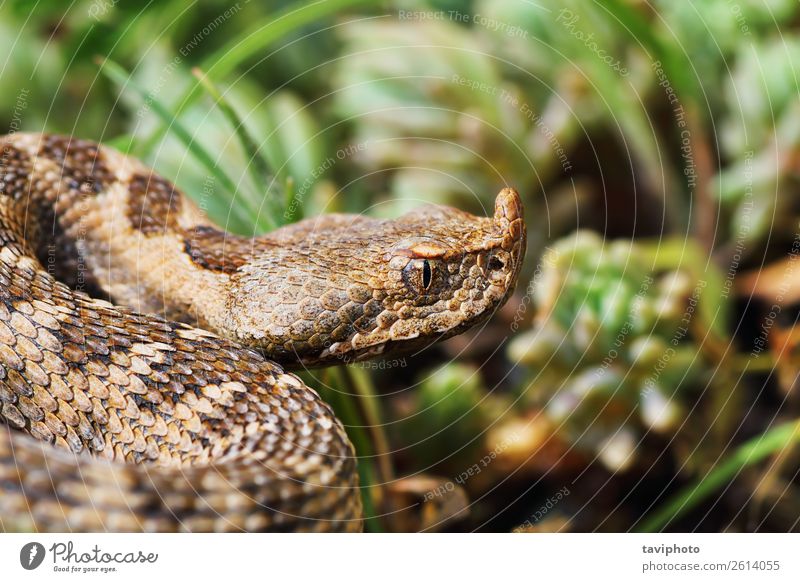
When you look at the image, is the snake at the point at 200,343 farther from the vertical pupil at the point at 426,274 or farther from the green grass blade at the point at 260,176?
the green grass blade at the point at 260,176

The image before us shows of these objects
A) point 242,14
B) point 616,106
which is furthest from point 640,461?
point 242,14

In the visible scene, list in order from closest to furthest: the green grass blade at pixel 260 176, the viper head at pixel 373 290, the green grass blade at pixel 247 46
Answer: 1. the viper head at pixel 373 290
2. the green grass blade at pixel 260 176
3. the green grass blade at pixel 247 46

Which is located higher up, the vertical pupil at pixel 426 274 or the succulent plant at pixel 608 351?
the vertical pupil at pixel 426 274

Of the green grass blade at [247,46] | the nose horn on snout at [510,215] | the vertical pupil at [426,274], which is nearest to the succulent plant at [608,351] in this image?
the nose horn on snout at [510,215]

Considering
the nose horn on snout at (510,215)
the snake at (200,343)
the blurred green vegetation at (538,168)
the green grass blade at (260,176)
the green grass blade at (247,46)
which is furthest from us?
the blurred green vegetation at (538,168)

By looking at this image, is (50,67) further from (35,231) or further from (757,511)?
(757,511)

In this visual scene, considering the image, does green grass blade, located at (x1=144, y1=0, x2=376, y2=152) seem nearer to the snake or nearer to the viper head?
the snake

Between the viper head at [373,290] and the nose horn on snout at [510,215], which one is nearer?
the viper head at [373,290]

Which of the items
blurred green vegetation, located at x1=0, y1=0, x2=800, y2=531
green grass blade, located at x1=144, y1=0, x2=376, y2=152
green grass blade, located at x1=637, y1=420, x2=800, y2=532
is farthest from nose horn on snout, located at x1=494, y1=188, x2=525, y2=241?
green grass blade, located at x1=637, y1=420, x2=800, y2=532
